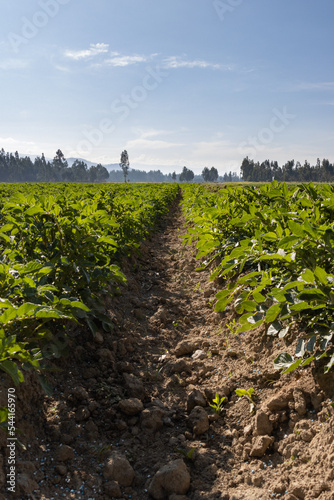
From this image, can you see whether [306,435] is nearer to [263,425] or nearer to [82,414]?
[263,425]

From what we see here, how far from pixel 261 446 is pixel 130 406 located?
94 cm

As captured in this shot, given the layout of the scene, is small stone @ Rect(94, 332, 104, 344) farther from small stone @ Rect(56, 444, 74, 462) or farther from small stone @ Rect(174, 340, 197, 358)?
small stone @ Rect(56, 444, 74, 462)

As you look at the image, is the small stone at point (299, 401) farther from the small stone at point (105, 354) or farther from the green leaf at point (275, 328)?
the small stone at point (105, 354)

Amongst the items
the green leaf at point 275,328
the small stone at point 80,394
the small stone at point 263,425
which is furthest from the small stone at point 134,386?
the green leaf at point 275,328

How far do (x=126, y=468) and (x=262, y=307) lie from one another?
48.3 inches

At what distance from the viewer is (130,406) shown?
2449mm

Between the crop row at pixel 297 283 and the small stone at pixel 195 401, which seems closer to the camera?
the crop row at pixel 297 283

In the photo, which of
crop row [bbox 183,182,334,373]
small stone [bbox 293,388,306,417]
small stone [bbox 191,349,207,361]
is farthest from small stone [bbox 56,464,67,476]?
small stone [bbox 191,349,207,361]

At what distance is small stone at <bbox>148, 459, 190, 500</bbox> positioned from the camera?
1859 mm

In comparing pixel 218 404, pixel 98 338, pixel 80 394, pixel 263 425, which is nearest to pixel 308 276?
pixel 263 425

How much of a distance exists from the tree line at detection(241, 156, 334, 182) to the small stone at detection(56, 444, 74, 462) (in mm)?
108245

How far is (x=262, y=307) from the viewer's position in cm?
214

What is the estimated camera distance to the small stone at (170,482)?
1.86 m

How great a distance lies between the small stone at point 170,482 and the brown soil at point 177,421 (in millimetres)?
65
